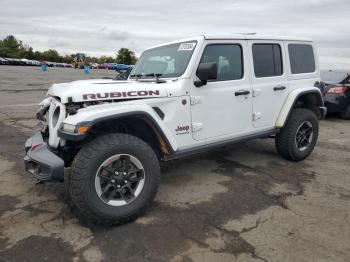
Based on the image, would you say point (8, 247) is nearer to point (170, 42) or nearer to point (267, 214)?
point (267, 214)

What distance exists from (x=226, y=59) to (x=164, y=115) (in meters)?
1.30

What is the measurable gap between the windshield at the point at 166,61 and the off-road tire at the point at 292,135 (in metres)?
2.10

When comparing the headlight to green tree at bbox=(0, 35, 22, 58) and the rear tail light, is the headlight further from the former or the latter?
green tree at bbox=(0, 35, 22, 58)

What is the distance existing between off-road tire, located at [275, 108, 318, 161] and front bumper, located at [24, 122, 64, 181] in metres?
3.44

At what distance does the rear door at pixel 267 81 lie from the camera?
481cm

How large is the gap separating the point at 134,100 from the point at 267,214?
1849 millimetres

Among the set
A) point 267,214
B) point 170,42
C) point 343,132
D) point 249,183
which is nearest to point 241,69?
point 170,42

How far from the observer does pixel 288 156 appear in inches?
214

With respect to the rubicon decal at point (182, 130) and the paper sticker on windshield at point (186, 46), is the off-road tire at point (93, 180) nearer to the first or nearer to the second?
the rubicon decal at point (182, 130)

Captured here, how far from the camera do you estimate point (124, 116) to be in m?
3.38

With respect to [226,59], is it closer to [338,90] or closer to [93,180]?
[93,180]

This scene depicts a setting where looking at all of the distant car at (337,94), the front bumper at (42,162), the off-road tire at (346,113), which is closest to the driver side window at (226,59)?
the front bumper at (42,162)

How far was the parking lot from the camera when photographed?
297 centimetres

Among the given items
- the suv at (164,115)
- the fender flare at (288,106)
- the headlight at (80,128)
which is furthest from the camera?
the fender flare at (288,106)
